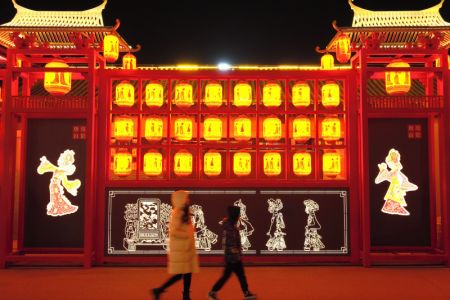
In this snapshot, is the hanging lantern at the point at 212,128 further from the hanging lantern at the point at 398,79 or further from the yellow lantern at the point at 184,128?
the hanging lantern at the point at 398,79

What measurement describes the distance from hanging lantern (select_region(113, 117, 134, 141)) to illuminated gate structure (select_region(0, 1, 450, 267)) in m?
0.02

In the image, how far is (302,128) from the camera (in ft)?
27.5

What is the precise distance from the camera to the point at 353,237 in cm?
830

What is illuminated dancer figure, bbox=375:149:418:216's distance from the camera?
333 inches

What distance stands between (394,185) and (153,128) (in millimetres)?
4388

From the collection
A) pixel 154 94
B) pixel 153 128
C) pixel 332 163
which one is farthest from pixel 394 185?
pixel 154 94

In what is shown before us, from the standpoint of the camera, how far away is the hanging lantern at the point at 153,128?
8.41 metres

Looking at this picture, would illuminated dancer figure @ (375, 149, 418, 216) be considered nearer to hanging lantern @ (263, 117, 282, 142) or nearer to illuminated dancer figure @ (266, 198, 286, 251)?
illuminated dancer figure @ (266, 198, 286, 251)

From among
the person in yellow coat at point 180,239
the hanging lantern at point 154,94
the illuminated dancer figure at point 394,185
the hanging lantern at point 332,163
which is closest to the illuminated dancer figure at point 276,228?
the hanging lantern at point 332,163

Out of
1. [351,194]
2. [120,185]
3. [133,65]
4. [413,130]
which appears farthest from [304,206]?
[133,65]

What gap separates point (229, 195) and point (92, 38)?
3.75 m

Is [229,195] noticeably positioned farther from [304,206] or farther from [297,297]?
[297,297]

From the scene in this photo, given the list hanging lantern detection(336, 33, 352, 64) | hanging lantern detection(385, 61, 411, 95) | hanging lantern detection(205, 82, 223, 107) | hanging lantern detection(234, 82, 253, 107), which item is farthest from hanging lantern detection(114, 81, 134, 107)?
hanging lantern detection(385, 61, 411, 95)

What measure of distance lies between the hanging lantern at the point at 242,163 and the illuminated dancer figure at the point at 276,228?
68 centimetres
